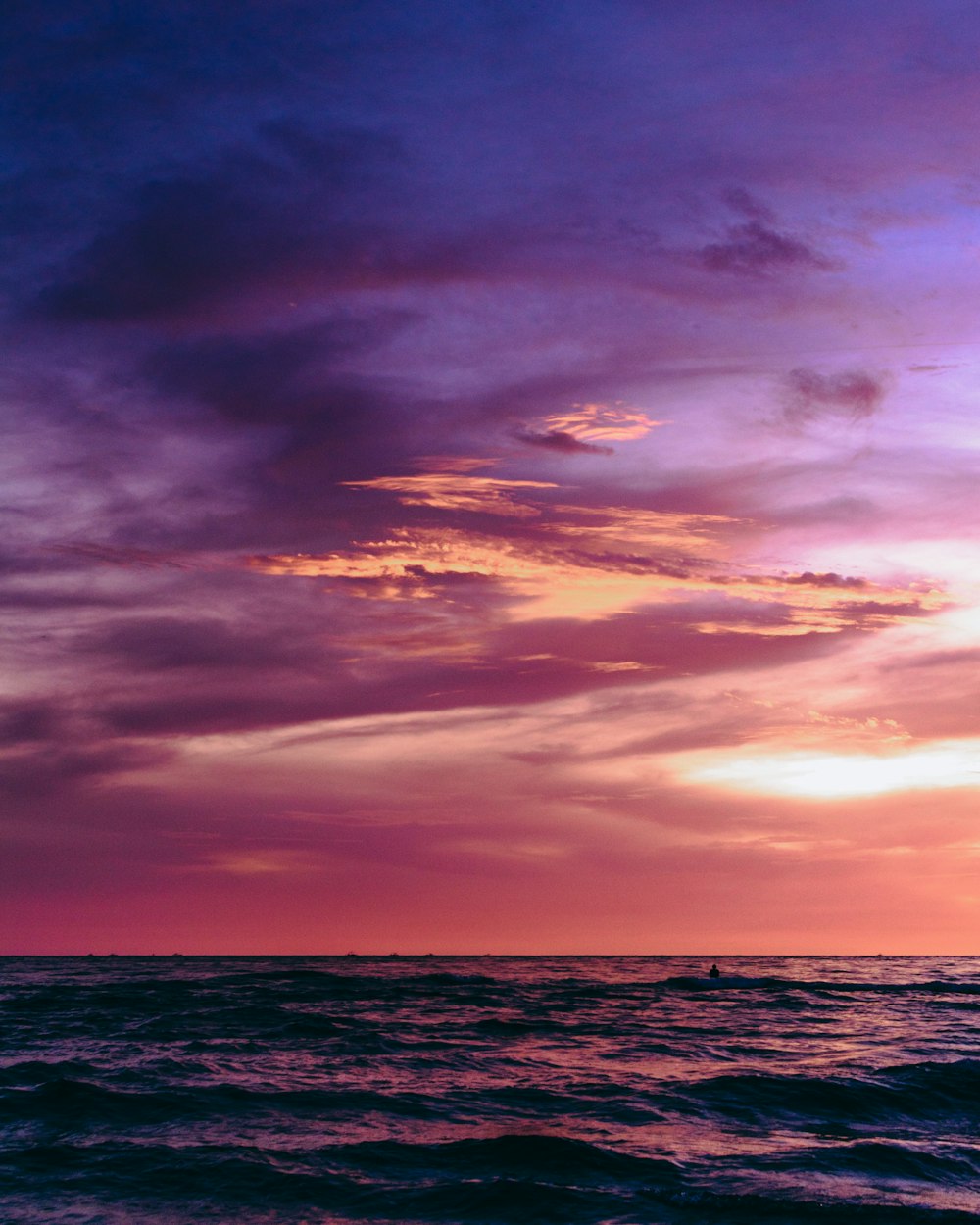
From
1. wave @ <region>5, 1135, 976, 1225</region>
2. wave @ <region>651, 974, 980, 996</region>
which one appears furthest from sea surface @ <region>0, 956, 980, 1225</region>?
wave @ <region>651, 974, 980, 996</region>

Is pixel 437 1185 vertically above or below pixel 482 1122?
above

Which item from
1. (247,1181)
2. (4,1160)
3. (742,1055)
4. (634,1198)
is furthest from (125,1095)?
(742,1055)

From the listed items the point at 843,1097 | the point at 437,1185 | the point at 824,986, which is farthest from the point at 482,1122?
the point at 824,986

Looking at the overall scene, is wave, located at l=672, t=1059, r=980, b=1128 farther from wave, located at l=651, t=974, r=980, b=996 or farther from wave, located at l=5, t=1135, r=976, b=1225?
wave, located at l=651, t=974, r=980, b=996

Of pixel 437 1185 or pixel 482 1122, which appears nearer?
pixel 437 1185

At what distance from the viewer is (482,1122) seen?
1998cm

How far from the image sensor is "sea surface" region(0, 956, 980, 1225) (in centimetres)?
1435

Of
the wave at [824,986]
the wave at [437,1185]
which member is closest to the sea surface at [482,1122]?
the wave at [437,1185]

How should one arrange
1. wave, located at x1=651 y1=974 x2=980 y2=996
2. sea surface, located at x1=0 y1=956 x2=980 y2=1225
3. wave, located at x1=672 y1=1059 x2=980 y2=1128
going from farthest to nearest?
wave, located at x1=651 y1=974 x2=980 y2=996 → wave, located at x1=672 y1=1059 x2=980 y2=1128 → sea surface, located at x1=0 y1=956 x2=980 y2=1225

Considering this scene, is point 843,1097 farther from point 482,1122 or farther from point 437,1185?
point 437,1185

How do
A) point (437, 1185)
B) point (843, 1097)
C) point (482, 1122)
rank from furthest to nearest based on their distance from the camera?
point (843, 1097) < point (482, 1122) < point (437, 1185)

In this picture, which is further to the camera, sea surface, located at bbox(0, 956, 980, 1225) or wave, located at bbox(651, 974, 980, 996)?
wave, located at bbox(651, 974, 980, 996)

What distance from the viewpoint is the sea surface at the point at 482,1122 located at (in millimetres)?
14352

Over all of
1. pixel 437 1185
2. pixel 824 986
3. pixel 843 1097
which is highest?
pixel 437 1185
